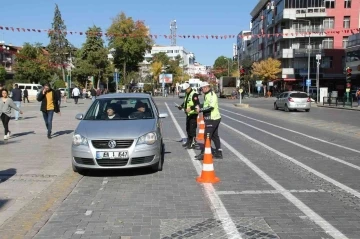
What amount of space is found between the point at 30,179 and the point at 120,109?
92.3 inches

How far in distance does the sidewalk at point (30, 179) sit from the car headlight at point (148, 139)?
1.39 m

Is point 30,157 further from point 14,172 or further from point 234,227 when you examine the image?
point 234,227

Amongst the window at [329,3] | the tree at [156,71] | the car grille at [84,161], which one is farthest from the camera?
the tree at [156,71]

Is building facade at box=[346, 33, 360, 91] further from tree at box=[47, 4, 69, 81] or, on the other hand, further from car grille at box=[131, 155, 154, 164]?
tree at box=[47, 4, 69, 81]

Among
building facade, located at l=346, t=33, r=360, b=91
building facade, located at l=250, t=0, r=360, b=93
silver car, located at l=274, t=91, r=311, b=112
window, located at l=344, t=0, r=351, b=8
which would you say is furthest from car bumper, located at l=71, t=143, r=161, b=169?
window, located at l=344, t=0, r=351, b=8

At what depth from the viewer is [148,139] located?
302 inches

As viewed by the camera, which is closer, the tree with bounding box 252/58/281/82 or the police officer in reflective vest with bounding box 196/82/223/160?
the police officer in reflective vest with bounding box 196/82/223/160

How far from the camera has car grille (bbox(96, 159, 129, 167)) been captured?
7.45 metres

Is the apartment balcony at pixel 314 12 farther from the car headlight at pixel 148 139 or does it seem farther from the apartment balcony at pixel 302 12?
the car headlight at pixel 148 139

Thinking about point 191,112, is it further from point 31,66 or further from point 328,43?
point 31,66

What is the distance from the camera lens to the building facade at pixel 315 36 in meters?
67.2

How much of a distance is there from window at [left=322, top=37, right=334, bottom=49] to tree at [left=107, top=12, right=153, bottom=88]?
28667 mm

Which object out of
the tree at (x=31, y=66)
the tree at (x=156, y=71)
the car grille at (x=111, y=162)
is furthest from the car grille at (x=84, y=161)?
the tree at (x=156, y=71)

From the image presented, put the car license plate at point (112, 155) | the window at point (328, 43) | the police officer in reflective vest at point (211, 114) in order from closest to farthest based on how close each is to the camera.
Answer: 1. the car license plate at point (112, 155)
2. the police officer in reflective vest at point (211, 114)
3. the window at point (328, 43)
